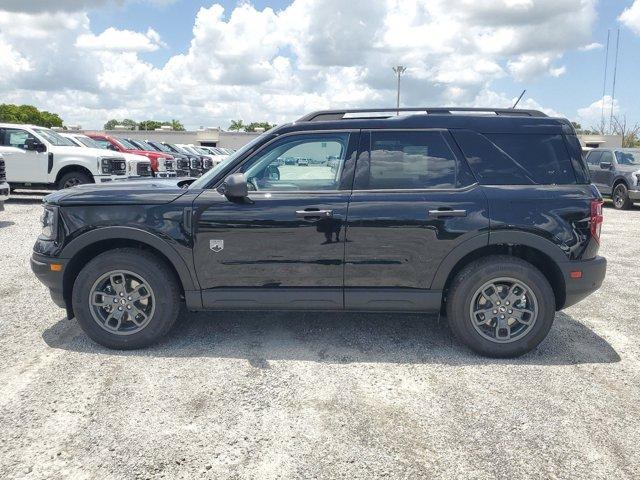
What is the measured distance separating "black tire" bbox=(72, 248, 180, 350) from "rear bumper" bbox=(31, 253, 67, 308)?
0.14 meters

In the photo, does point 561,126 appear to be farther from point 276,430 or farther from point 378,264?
point 276,430

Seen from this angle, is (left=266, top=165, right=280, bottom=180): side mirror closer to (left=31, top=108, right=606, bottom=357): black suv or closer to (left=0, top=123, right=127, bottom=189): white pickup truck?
(left=31, top=108, right=606, bottom=357): black suv

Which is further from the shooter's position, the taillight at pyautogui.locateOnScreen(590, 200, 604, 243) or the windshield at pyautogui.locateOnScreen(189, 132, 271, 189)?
the windshield at pyautogui.locateOnScreen(189, 132, 271, 189)

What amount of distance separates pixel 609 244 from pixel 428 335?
6067 millimetres

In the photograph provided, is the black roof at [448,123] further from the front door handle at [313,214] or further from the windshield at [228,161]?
the front door handle at [313,214]

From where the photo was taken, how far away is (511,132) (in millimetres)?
3996

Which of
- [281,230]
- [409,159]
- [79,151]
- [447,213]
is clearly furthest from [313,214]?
[79,151]

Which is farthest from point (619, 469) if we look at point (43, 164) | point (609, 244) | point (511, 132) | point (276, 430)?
point (43, 164)

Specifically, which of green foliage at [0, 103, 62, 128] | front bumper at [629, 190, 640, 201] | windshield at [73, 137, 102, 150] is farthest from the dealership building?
front bumper at [629, 190, 640, 201]

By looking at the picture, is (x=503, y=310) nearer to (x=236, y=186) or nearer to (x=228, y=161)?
(x=236, y=186)

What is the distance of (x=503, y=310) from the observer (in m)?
4.00

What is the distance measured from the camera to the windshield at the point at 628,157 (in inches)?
596

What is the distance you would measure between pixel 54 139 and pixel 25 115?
9164 cm

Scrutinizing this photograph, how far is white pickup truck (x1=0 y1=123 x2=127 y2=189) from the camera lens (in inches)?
490
